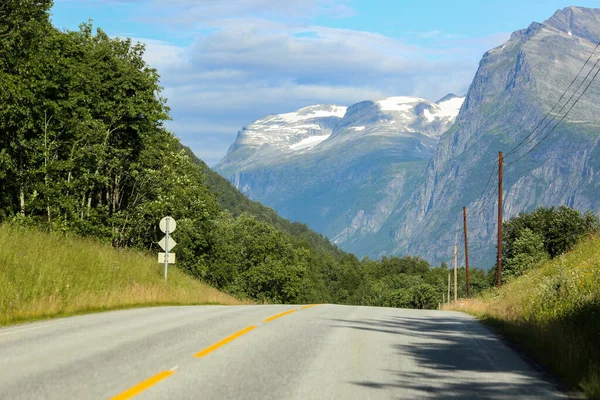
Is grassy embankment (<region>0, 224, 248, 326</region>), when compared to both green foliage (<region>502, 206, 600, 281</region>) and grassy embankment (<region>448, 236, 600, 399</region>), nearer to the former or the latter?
grassy embankment (<region>448, 236, 600, 399</region>)

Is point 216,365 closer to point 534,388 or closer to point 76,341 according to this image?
point 76,341

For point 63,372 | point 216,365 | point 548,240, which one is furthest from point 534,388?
point 548,240

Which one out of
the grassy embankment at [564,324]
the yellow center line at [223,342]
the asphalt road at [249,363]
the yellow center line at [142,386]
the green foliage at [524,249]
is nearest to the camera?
the yellow center line at [142,386]

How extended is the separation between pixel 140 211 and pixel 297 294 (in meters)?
51.3

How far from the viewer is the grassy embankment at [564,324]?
9.99 m

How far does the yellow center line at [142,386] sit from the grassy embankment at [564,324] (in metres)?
4.88

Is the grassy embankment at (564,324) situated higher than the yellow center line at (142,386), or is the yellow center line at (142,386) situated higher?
the grassy embankment at (564,324)

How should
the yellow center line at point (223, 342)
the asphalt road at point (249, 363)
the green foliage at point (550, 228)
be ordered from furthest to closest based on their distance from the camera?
the green foliage at point (550, 228)
the yellow center line at point (223, 342)
the asphalt road at point (249, 363)

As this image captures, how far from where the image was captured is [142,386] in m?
7.96

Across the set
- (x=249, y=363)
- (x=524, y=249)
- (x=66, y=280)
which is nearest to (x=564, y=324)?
(x=249, y=363)

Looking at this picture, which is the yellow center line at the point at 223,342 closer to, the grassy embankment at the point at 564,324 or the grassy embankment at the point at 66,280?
the grassy embankment at the point at 66,280

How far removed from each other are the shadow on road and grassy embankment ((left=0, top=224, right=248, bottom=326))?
22.1 feet

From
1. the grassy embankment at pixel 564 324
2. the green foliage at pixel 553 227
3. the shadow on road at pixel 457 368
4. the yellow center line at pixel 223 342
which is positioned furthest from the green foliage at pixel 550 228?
the yellow center line at pixel 223 342

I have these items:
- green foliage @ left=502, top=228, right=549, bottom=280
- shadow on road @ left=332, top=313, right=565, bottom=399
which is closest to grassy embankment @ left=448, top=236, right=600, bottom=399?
shadow on road @ left=332, top=313, right=565, bottom=399
